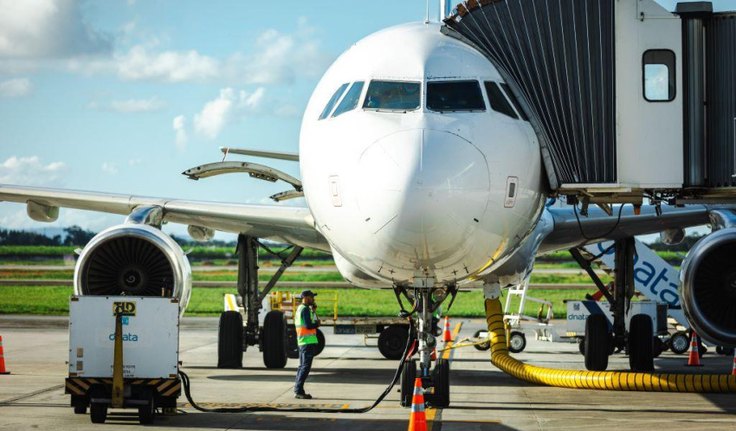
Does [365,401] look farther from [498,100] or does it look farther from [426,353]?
[498,100]

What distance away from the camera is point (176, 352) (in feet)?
38.0

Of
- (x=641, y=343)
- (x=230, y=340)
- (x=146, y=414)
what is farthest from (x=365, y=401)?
(x=641, y=343)

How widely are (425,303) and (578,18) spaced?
332 cm

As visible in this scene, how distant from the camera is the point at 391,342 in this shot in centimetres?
2105

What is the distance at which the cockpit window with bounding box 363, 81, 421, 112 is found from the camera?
1020 cm

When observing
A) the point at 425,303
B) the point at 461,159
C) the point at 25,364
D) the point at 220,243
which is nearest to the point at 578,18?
the point at 461,159

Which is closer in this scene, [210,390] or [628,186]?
[628,186]

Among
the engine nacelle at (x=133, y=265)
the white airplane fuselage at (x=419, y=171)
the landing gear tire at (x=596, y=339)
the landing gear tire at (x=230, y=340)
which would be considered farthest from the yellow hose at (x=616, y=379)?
the engine nacelle at (x=133, y=265)

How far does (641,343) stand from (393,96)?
8.20 metres

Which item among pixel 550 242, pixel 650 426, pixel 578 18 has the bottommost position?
pixel 650 426

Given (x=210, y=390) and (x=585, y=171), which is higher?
(x=585, y=171)

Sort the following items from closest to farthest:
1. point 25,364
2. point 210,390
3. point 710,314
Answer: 1. point 710,314
2. point 210,390
3. point 25,364

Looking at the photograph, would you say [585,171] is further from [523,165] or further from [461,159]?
[461,159]

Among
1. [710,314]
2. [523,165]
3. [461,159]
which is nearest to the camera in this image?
[461,159]
